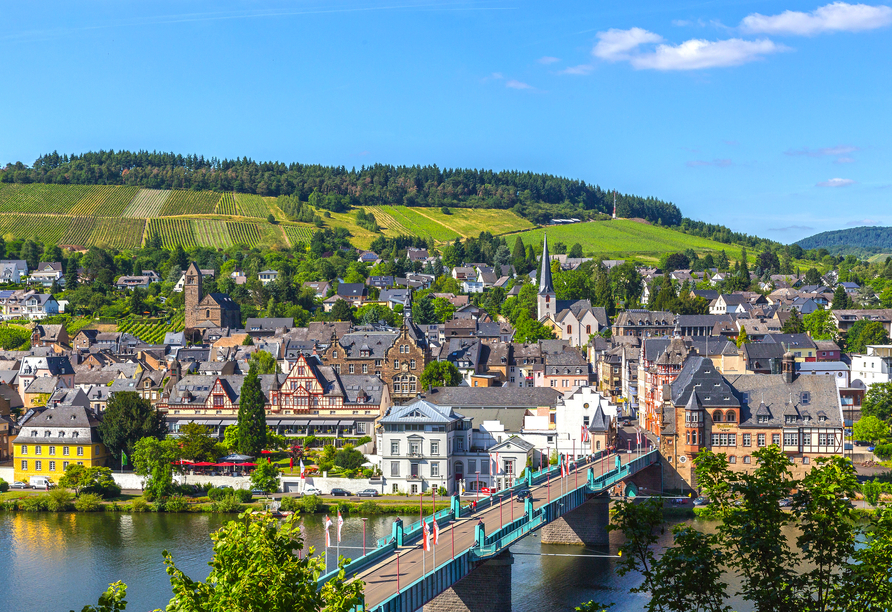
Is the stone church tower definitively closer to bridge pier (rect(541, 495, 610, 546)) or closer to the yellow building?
the yellow building

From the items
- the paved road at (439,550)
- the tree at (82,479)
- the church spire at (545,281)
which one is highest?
the church spire at (545,281)

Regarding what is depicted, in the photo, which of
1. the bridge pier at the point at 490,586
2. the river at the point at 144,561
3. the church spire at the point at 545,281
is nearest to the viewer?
the bridge pier at the point at 490,586

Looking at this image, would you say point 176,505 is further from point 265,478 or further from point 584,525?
point 584,525

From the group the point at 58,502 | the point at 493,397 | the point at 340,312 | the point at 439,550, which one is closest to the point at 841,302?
the point at 340,312

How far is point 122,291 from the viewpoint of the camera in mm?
156500

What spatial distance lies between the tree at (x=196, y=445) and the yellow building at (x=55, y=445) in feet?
20.7

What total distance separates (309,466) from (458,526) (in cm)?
2924

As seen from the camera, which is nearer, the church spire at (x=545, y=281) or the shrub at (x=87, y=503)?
the shrub at (x=87, y=503)

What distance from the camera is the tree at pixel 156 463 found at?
67438mm

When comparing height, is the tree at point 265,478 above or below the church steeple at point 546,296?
below

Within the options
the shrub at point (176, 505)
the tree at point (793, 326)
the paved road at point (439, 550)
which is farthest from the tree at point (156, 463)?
the tree at point (793, 326)

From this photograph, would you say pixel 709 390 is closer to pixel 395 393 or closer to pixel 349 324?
pixel 395 393

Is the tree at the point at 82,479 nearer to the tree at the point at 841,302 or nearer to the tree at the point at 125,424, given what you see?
the tree at the point at 125,424

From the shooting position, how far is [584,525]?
193 ft
